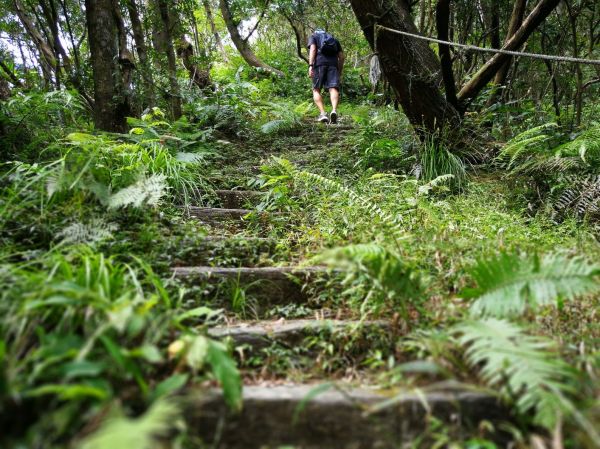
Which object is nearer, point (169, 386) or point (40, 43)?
point (169, 386)

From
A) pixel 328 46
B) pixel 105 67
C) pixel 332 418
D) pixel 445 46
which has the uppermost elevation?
pixel 328 46

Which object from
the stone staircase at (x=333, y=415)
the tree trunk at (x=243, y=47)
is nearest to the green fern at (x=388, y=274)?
the stone staircase at (x=333, y=415)

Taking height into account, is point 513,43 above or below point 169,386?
above

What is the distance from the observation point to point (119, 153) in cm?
328

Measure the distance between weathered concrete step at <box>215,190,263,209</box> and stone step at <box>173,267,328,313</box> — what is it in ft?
5.02

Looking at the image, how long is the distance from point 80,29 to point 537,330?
851 centimetres

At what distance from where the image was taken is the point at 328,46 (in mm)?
7055

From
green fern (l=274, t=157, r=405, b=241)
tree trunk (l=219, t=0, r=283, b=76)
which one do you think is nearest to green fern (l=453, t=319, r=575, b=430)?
green fern (l=274, t=157, r=405, b=241)

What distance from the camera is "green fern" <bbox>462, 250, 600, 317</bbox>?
145cm

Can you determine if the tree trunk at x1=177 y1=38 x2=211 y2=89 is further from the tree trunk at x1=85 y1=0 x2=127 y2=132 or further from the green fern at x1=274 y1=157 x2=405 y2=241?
the green fern at x1=274 y1=157 x2=405 y2=241

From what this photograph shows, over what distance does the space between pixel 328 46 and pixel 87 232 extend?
6224 millimetres

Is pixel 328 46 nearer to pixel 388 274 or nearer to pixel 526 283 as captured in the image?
pixel 388 274

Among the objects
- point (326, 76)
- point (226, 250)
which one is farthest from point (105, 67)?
point (326, 76)

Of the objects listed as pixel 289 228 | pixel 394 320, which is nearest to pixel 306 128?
pixel 289 228
